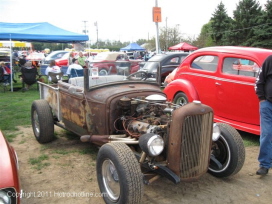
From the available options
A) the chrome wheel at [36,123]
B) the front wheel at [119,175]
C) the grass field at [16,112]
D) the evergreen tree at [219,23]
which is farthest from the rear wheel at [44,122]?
the evergreen tree at [219,23]

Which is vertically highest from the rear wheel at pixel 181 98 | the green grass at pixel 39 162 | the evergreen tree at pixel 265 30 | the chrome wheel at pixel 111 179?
the evergreen tree at pixel 265 30

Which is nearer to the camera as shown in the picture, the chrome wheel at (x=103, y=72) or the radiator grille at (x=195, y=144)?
the radiator grille at (x=195, y=144)

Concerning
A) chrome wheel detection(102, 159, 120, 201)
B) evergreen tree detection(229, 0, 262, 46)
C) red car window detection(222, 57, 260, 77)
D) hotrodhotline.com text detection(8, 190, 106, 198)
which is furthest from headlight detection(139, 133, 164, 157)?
evergreen tree detection(229, 0, 262, 46)

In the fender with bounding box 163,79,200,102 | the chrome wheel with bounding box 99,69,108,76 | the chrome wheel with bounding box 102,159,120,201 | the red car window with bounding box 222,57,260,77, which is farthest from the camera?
the fender with bounding box 163,79,200,102

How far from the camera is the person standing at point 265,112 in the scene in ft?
11.8

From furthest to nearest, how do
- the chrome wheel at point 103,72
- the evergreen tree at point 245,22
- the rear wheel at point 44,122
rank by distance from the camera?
the evergreen tree at point 245,22, the rear wheel at point 44,122, the chrome wheel at point 103,72

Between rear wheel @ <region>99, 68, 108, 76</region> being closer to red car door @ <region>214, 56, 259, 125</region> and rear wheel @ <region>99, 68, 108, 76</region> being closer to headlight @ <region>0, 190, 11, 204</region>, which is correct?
red car door @ <region>214, 56, 259, 125</region>

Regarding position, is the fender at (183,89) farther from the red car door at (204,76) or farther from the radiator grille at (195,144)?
the radiator grille at (195,144)

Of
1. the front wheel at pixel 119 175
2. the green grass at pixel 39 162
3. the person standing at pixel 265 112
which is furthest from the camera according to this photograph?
the green grass at pixel 39 162

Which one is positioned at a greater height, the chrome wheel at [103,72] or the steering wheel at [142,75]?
the chrome wheel at [103,72]

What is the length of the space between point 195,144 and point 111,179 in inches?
40.2

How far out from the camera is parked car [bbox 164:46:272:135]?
496 cm

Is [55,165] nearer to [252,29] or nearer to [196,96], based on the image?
[196,96]

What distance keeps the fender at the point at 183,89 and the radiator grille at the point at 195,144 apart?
292 centimetres
